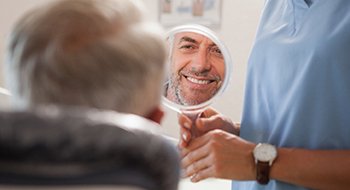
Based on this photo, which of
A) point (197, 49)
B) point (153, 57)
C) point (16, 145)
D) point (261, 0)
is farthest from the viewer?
point (261, 0)

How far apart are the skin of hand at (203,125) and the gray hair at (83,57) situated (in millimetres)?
538

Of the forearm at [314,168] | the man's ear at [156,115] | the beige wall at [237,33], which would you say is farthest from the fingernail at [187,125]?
the beige wall at [237,33]

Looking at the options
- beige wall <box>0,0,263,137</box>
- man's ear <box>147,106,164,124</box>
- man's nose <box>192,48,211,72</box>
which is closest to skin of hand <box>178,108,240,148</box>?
man's nose <box>192,48,211,72</box>

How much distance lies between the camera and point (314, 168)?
0.89m

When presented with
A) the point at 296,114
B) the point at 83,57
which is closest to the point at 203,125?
the point at 296,114

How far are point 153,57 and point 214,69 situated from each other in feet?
1.96

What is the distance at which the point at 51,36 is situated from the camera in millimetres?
483

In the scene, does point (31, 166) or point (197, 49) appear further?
point (197, 49)

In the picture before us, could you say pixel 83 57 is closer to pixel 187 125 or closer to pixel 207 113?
pixel 187 125

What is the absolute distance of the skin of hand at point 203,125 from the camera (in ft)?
3.47

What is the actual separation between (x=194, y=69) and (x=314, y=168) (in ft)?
1.17

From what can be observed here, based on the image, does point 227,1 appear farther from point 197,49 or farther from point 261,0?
point 197,49

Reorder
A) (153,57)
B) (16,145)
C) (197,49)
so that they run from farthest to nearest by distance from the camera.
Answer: (197,49)
(153,57)
(16,145)

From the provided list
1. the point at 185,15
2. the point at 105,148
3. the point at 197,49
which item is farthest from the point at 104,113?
the point at 185,15
